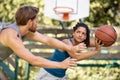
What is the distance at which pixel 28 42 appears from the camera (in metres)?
7.37

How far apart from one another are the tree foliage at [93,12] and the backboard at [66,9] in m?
2.42

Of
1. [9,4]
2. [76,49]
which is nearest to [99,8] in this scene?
[9,4]

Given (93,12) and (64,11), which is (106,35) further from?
(93,12)

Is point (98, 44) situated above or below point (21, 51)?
below

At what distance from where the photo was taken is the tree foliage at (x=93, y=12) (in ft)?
32.9

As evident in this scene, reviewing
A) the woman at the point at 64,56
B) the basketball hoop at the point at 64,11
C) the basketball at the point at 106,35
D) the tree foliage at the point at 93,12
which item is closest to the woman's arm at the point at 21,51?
the woman at the point at 64,56

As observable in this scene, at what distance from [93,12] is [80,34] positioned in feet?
19.8

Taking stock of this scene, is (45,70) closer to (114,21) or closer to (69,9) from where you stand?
(69,9)

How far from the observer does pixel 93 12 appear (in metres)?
10.6

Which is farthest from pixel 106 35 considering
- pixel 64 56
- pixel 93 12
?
pixel 93 12

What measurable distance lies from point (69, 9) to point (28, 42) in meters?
1.01

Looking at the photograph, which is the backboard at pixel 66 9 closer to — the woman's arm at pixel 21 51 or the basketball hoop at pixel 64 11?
the basketball hoop at pixel 64 11

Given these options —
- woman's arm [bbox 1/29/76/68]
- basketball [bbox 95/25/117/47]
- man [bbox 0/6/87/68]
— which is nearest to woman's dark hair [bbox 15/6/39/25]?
man [bbox 0/6/87/68]

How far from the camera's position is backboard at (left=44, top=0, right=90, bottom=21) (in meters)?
7.32
